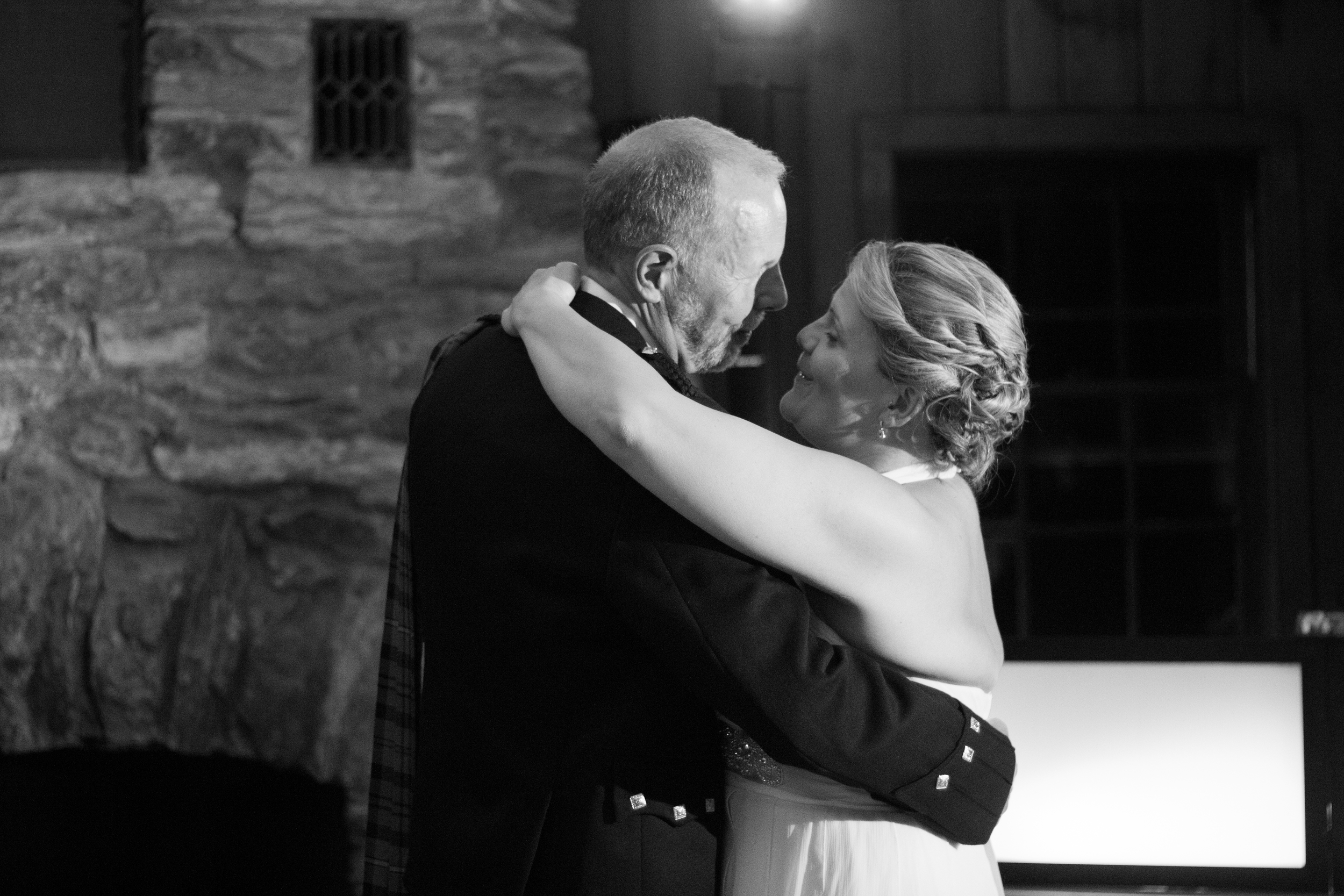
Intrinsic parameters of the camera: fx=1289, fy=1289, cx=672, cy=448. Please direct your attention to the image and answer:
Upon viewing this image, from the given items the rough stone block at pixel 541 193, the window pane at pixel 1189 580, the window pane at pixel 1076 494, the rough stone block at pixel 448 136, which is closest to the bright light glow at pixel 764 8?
the rough stone block at pixel 541 193

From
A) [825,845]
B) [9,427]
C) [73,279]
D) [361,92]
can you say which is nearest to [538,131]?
[361,92]

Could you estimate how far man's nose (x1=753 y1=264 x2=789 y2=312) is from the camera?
5.15 feet

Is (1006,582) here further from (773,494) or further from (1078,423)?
(773,494)

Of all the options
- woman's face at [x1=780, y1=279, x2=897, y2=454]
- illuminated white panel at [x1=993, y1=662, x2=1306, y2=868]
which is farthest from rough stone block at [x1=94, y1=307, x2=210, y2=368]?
illuminated white panel at [x1=993, y1=662, x2=1306, y2=868]

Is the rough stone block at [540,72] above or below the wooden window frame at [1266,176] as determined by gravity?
above

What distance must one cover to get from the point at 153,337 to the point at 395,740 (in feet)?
5.32

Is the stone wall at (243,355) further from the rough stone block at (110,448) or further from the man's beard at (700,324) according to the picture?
the man's beard at (700,324)

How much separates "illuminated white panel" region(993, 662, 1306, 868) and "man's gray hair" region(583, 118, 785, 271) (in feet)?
3.11

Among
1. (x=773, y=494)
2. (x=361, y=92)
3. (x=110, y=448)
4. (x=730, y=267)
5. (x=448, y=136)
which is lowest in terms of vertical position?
(x=110, y=448)

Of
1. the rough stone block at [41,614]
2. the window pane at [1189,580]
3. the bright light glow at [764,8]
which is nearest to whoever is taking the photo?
the rough stone block at [41,614]

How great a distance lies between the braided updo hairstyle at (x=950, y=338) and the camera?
1.58 meters

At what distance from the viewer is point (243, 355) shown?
9.58 feet

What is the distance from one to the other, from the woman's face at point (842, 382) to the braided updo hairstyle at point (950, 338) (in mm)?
18

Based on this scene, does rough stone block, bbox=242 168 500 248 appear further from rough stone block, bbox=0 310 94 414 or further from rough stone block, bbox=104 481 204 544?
rough stone block, bbox=104 481 204 544
